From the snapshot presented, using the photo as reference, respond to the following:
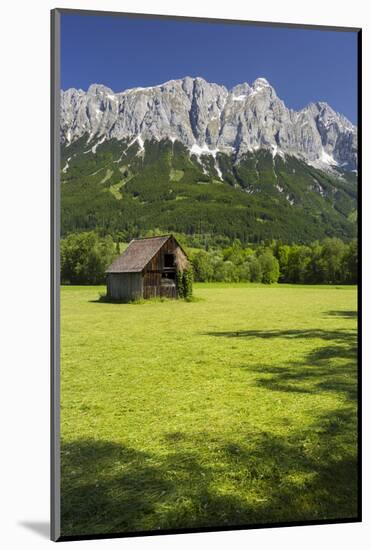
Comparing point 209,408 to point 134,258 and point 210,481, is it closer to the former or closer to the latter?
point 210,481

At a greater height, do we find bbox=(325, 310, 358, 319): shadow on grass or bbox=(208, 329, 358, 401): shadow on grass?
bbox=(325, 310, 358, 319): shadow on grass

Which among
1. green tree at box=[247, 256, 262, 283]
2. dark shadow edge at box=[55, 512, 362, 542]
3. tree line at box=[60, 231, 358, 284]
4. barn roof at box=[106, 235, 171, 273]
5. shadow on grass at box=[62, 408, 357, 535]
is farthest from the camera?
green tree at box=[247, 256, 262, 283]

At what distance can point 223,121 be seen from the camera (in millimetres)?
4910

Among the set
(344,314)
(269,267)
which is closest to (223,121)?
(269,267)

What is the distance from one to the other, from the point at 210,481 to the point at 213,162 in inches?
99.6

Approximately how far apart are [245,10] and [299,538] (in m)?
3.71

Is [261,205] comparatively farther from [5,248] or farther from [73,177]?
[5,248]

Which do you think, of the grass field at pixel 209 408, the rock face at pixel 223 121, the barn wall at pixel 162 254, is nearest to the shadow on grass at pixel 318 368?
the grass field at pixel 209 408

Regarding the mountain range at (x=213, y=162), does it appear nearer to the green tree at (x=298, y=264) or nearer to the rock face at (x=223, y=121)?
the rock face at (x=223, y=121)

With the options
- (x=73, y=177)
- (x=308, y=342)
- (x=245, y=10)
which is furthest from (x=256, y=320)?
(x=245, y=10)

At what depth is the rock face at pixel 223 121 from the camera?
4582 mm

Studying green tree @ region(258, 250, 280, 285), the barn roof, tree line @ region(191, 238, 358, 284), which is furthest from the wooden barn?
green tree @ region(258, 250, 280, 285)

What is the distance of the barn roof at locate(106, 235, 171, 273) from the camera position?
453cm

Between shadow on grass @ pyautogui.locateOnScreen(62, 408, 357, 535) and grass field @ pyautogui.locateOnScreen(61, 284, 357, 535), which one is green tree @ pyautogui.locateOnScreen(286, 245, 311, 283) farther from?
shadow on grass @ pyautogui.locateOnScreen(62, 408, 357, 535)
